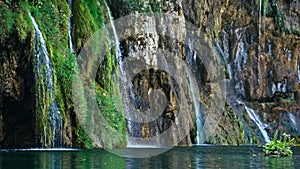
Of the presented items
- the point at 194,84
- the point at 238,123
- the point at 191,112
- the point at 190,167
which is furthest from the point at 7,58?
the point at 238,123

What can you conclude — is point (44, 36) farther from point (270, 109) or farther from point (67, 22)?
point (270, 109)

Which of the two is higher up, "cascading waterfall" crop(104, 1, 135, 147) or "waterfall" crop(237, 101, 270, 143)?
"cascading waterfall" crop(104, 1, 135, 147)

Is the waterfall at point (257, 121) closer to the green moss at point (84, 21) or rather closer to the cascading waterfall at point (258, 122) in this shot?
the cascading waterfall at point (258, 122)

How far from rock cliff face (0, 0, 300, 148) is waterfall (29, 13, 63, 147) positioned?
238 millimetres

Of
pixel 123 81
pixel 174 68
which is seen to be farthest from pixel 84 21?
pixel 174 68

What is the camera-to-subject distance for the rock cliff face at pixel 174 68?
83.8ft

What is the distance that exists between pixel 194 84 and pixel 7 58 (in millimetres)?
22235

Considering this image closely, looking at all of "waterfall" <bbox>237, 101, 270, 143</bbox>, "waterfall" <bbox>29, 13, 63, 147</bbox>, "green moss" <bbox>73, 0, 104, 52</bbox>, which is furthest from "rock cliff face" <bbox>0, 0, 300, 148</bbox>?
"waterfall" <bbox>237, 101, 270, 143</bbox>

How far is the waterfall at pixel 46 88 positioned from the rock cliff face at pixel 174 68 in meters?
0.24

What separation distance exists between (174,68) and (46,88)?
15529mm

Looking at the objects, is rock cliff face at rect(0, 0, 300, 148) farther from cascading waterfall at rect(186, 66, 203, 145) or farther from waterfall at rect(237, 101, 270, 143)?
waterfall at rect(237, 101, 270, 143)

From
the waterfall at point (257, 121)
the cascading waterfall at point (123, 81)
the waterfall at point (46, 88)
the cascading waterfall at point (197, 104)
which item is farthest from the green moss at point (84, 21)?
the waterfall at point (257, 121)

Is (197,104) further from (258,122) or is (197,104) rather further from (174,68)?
(258,122)

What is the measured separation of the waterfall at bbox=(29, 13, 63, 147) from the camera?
2498 cm
